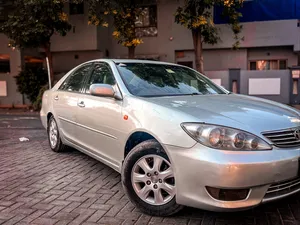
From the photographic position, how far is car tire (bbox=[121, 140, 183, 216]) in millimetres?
2900

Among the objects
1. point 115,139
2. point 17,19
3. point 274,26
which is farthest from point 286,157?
point 274,26

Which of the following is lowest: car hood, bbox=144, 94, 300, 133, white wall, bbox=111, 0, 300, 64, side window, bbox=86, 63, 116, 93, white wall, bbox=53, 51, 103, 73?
car hood, bbox=144, 94, 300, 133

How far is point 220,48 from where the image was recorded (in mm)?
15625

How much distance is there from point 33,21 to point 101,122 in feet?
32.6

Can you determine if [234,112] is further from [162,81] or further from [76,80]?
[76,80]

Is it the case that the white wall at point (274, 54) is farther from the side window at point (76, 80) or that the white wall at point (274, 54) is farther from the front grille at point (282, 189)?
the front grille at point (282, 189)

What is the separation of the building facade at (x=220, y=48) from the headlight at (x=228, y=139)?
11985mm

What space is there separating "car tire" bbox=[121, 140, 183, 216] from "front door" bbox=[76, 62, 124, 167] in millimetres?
376

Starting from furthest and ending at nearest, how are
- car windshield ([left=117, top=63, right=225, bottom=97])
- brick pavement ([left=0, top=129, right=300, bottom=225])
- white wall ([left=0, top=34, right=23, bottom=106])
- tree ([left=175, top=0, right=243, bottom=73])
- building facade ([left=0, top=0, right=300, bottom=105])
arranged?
white wall ([left=0, top=34, right=23, bottom=106])
building facade ([left=0, top=0, right=300, bottom=105])
tree ([left=175, top=0, right=243, bottom=73])
car windshield ([left=117, top=63, right=225, bottom=97])
brick pavement ([left=0, top=129, right=300, bottom=225])

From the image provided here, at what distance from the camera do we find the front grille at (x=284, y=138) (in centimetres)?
265

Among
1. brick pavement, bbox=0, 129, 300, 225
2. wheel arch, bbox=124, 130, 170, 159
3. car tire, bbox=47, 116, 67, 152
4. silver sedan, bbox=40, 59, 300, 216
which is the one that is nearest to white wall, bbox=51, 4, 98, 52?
car tire, bbox=47, 116, 67, 152

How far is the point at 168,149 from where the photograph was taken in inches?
109

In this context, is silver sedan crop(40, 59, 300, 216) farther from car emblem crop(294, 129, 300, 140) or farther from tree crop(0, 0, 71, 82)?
tree crop(0, 0, 71, 82)

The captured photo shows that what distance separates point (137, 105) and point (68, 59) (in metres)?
15.2
